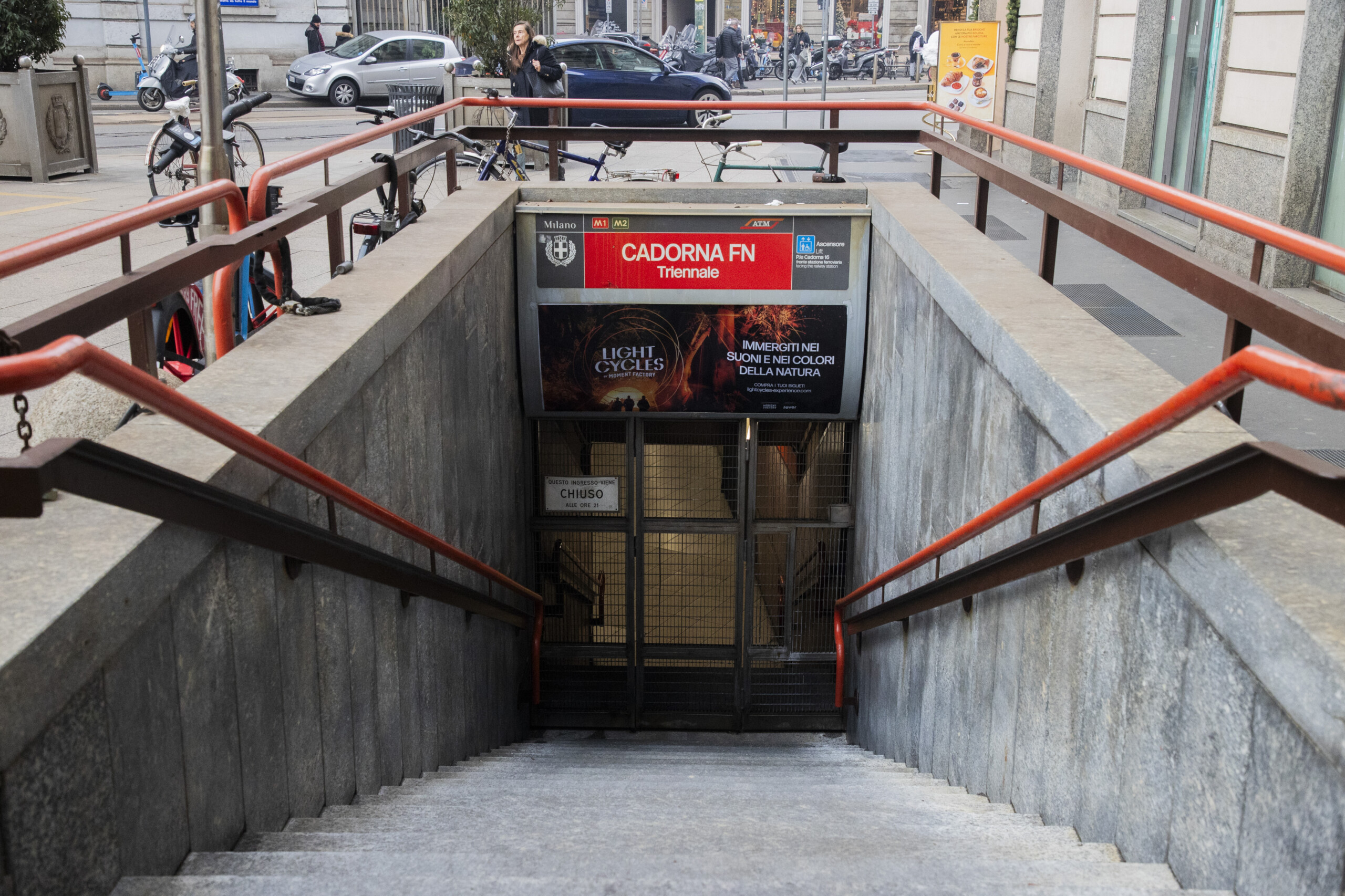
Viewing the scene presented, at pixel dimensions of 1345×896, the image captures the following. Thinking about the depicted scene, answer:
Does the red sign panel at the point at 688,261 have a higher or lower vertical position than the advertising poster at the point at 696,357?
higher

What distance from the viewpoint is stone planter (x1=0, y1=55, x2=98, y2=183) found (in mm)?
13820

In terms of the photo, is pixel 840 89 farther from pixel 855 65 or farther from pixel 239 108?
pixel 239 108

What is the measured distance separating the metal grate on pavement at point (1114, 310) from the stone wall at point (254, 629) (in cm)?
413

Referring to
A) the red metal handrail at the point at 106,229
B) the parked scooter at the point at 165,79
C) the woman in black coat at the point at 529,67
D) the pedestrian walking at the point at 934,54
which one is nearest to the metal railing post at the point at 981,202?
the red metal handrail at the point at 106,229

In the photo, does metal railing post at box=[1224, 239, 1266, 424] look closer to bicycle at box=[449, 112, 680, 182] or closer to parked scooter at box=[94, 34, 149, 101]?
bicycle at box=[449, 112, 680, 182]

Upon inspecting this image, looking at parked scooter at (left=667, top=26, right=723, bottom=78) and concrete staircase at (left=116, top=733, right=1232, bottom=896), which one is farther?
parked scooter at (left=667, top=26, right=723, bottom=78)

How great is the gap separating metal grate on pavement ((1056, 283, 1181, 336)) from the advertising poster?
175 cm

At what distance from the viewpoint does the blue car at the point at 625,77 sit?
21422 millimetres

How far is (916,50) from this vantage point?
39406mm

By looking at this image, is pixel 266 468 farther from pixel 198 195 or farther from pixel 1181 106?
pixel 1181 106

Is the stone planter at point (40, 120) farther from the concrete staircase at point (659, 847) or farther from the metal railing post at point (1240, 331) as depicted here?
the metal railing post at point (1240, 331)

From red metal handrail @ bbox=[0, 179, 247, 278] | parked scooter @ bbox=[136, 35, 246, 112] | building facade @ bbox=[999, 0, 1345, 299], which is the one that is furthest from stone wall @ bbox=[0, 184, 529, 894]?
parked scooter @ bbox=[136, 35, 246, 112]

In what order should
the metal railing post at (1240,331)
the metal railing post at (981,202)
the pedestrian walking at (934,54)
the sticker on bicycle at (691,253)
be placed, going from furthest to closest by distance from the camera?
the pedestrian walking at (934,54)
the sticker on bicycle at (691,253)
the metal railing post at (981,202)
the metal railing post at (1240,331)

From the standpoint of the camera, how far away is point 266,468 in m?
3.01
